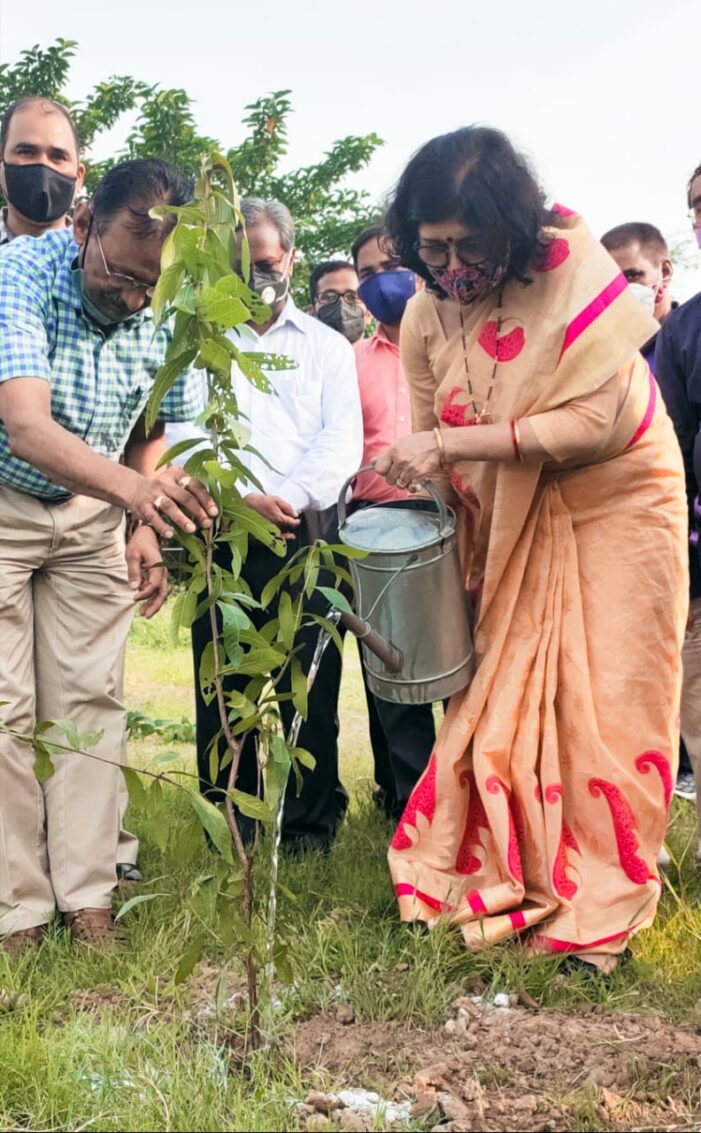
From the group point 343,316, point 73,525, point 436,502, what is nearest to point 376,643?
point 436,502

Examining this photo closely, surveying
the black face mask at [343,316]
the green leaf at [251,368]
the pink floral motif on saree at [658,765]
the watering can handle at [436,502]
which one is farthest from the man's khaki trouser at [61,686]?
the black face mask at [343,316]

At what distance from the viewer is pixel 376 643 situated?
293 centimetres

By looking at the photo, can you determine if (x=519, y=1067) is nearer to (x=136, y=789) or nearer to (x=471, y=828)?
(x=471, y=828)

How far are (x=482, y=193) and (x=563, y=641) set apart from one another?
112cm

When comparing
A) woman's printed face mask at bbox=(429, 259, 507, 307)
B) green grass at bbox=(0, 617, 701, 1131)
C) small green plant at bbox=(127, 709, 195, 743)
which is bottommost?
small green plant at bbox=(127, 709, 195, 743)

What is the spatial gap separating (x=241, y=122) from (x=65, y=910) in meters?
10.3

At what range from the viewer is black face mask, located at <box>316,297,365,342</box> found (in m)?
5.36

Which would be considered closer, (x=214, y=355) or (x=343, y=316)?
(x=214, y=355)

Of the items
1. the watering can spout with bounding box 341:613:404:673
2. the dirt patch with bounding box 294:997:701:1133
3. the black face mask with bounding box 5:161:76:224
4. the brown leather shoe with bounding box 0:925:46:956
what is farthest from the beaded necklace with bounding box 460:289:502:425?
the black face mask with bounding box 5:161:76:224

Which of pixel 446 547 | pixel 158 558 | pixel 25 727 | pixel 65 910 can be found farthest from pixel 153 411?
pixel 65 910

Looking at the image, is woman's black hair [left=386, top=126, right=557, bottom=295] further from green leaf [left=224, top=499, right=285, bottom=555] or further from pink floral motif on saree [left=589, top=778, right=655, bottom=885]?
pink floral motif on saree [left=589, top=778, right=655, bottom=885]

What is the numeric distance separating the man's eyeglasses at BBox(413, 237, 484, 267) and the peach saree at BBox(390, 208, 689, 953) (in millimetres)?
189

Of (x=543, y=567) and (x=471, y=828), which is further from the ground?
(x=543, y=567)

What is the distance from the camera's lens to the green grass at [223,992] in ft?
7.24
